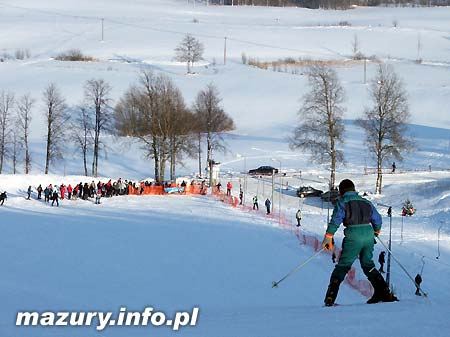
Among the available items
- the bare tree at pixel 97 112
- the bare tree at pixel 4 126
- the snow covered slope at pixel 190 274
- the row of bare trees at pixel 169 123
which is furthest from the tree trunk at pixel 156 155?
the snow covered slope at pixel 190 274

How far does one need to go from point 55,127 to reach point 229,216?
3181cm

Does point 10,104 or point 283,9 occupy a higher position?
point 283,9

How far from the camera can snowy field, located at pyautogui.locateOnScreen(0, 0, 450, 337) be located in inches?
487

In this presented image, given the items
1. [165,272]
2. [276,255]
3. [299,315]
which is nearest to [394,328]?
[299,315]

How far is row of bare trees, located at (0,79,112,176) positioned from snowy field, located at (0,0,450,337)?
158 centimetres

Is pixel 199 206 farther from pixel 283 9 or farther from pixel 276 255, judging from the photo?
pixel 283 9

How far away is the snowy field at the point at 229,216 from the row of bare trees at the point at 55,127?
158cm

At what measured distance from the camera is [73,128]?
6606 centimetres

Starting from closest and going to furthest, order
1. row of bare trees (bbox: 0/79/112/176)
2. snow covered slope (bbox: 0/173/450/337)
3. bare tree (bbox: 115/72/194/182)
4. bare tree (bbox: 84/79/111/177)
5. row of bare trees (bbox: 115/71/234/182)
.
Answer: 1. snow covered slope (bbox: 0/173/450/337)
2. bare tree (bbox: 115/72/194/182)
3. row of bare trees (bbox: 115/71/234/182)
4. bare tree (bbox: 84/79/111/177)
5. row of bare trees (bbox: 0/79/112/176)

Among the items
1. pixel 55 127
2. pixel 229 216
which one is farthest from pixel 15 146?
pixel 229 216

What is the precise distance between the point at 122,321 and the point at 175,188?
1190 inches

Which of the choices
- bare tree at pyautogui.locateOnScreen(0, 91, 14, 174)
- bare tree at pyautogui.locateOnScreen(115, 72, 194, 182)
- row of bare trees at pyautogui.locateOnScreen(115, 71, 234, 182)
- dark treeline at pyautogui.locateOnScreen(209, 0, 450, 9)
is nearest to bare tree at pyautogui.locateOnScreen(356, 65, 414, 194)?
row of bare trees at pyautogui.locateOnScreen(115, 71, 234, 182)

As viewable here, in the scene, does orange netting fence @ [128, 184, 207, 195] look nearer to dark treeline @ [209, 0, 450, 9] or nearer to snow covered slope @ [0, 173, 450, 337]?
snow covered slope @ [0, 173, 450, 337]

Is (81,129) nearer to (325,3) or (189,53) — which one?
(189,53)
